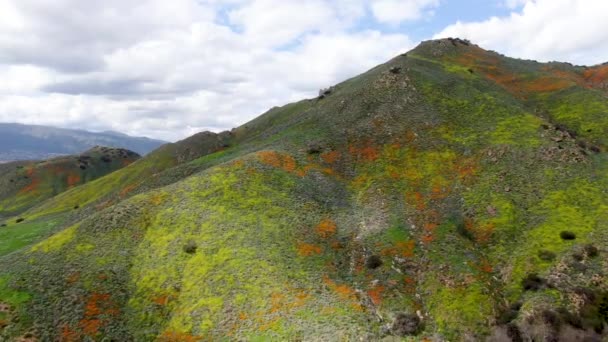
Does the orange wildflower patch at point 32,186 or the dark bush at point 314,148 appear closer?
the dark bush at point 314,148

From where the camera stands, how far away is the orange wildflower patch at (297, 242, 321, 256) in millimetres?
55059

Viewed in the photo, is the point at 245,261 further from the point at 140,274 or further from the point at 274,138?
the point at 274,138

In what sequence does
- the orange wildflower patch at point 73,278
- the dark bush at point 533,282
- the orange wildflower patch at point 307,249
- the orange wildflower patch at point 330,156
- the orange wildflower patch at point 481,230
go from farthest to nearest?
the orange wildflower patch at point 330,156, the orange wildflower patch at point 481,230, the orange wildflower patch at point 307,249, the orange wildflower patch at point 73,278, the dark bush at point 533,282

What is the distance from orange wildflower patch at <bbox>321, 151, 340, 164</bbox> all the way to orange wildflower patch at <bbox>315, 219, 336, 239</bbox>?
2024 cm

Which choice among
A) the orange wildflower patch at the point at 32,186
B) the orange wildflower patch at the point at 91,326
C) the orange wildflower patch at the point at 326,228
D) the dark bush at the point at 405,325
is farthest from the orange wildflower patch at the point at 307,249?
the orange wildflower patch at the point at 32,186

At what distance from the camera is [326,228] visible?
Answer: 201 ft

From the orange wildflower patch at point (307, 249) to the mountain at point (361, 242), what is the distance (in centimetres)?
41

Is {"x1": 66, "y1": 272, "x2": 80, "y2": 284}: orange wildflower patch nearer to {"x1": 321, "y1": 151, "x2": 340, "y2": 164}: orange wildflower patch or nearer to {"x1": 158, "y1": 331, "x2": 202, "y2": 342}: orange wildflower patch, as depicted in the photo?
{"x1": 158, "y1": 331, "x2": 202, "y2": 342}: orange wildflower patch

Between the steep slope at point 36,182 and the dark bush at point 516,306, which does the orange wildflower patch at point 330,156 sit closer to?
the dark bush at point 516,306

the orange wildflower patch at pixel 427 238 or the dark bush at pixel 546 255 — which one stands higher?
the orange wildflower patch at pixel 427 238

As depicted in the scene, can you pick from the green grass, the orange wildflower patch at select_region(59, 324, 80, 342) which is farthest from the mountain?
the green grass

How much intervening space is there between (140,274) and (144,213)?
13.5 m

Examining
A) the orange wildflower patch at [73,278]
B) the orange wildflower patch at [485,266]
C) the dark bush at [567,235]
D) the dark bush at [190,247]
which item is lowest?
the orange wildflower patch at [485,266]

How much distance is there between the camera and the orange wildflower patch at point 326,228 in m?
59.9
